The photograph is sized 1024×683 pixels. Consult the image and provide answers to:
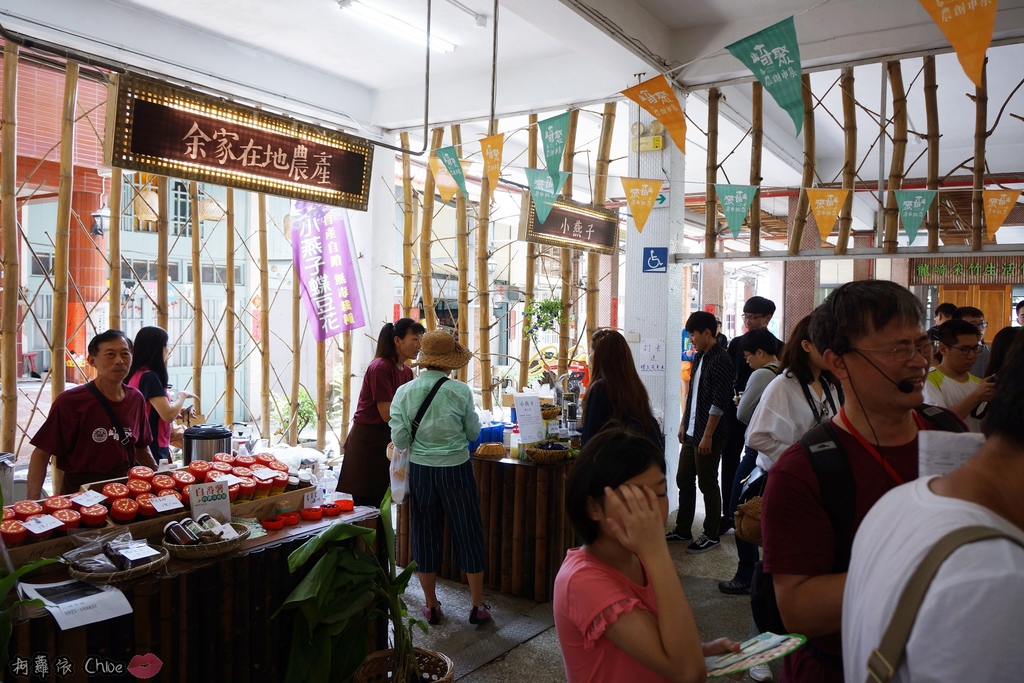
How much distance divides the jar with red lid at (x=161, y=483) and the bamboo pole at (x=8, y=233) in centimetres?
271

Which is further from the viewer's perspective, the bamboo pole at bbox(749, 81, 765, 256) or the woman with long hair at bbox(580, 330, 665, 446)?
the bamboo pole at bbox(749, 81, 765, 256)

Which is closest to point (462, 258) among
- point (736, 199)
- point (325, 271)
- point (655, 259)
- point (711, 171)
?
point (325, 271)

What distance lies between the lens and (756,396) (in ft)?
12.7

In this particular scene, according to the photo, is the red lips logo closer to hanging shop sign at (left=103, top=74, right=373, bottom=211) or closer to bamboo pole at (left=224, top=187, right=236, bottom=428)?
hanging shop sign at (left=103, top=74, right=373, bottom=211)

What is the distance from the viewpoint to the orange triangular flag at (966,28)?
278 centimetres

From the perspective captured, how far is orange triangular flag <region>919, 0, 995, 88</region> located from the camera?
2.78 metres

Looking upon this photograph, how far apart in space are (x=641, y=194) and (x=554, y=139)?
801 mm

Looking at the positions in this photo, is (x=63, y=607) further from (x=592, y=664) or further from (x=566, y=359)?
(x=566, y=359)

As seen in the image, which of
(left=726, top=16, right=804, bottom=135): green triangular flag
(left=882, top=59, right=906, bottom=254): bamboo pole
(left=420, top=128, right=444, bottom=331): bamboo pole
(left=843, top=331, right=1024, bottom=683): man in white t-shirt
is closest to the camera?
(left=843, top=331, right=1024, bottom=683): man in white t-shirt

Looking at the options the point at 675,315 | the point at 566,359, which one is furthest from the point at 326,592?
the point at 566,359

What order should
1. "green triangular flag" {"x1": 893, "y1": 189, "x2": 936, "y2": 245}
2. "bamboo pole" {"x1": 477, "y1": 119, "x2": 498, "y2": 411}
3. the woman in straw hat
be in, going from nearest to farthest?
the woman in straw hat, "green triangular flag" {"x1": 893, "y1": 189, "x2": 936, "y2": 245}, "bamboo pole" {"x1": 477, "y1": 119, "x2": 498, "y2": 411}

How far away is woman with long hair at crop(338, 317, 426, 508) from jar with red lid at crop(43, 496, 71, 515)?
68.9 inches

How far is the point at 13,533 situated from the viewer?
80.8 inches

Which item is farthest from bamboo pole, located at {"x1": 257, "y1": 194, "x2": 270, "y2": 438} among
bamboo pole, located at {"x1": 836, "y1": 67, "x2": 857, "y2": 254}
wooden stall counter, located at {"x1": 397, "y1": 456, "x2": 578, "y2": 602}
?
bamboo pole, located at {"x1": 836, "y1": 67, "x2": 857, "y2": 254}
